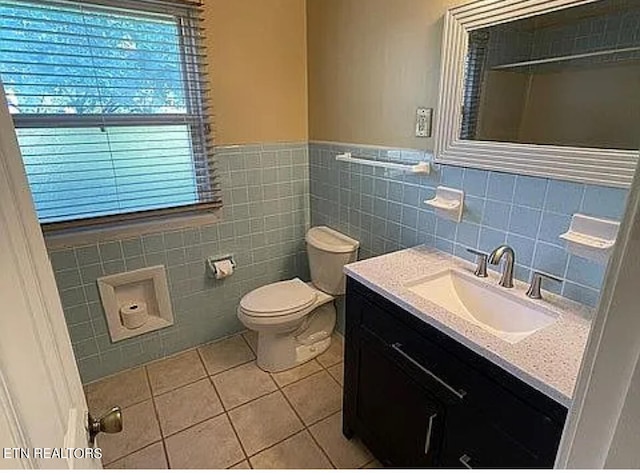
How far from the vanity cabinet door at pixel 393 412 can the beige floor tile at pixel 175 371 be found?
1052mm

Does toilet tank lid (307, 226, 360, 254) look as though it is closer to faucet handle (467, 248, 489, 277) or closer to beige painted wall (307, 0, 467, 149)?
beige painted wall (307, 0, 467, 149)

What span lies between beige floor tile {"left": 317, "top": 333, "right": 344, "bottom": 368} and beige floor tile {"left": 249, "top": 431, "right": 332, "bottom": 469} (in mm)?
549

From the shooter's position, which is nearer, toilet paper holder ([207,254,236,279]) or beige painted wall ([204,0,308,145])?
beige painted wall ([204,0,308,145])

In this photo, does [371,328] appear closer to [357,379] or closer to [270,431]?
[357,379]

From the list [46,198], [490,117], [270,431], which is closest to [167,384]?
[270,431]

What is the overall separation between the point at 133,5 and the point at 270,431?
2082 mm

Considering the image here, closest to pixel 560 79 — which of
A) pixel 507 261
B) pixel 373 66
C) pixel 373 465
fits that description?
pixel 507 261

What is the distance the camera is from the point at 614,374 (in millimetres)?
361

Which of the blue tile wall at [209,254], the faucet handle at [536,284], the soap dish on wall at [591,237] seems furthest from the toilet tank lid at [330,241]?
the soap dish on wall at [591,237]

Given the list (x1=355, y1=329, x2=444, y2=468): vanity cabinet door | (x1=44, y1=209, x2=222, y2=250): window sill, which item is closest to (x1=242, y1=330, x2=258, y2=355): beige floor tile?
(x1=44, y1=209, x2=222, y2=250): window sill

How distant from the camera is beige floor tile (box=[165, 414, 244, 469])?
1556mm

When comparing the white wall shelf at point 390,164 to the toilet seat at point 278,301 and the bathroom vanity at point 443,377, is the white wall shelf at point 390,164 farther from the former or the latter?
the toilet seat at point 278,301

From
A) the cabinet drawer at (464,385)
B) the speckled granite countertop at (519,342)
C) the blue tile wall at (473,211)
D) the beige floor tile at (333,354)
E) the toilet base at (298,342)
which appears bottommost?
the beige floor tile at (333,354)

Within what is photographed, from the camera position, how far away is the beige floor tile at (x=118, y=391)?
1877mm
